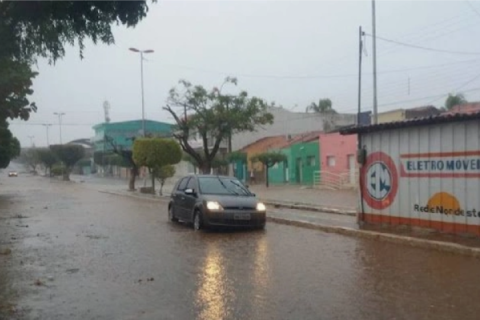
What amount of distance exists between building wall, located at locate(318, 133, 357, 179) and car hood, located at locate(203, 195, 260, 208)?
2619 centimetres

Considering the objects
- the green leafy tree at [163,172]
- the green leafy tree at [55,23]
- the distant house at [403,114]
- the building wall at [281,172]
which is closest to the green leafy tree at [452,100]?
the distant house at [403,114]

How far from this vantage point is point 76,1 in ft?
20.2

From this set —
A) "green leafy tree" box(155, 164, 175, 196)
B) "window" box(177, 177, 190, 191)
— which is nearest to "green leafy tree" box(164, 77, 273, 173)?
"green leafy tree" box(155, 164, 175, 196)

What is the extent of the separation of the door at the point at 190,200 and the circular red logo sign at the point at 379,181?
4.50 meters

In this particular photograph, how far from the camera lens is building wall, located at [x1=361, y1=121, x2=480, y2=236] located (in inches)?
467

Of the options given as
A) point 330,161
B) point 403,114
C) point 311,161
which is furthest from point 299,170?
point 403,114

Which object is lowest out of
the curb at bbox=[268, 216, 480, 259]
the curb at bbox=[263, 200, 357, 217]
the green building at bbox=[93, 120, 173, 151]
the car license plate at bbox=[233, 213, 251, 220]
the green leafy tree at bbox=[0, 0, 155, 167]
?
the curb at bbox=[263, 200, 357, 217]

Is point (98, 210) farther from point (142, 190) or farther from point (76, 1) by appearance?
point (76, 1)

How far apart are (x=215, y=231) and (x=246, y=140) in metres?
50.8

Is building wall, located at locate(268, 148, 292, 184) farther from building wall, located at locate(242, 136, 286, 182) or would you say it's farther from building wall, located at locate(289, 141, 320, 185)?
building wall, located at locate(242, 136, 286, 182)

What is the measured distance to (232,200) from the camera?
14992 mm

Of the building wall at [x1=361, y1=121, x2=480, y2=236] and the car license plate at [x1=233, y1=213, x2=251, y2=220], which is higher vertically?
the building wall at [x1=361, y1=121, x2=480, y2=236]

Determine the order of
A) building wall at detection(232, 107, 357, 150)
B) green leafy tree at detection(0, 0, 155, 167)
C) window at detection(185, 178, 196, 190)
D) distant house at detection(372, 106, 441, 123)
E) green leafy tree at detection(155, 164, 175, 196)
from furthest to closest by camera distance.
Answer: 1. building wall at detection(232, 107, 357, 150)
2. distant house at detection(372, 106, 441, 123)
3. green leafy tree at detection(155, 164, 175, 196)
4. window at detection(185, 178, 196, 190)
5. green leafy tree at detection(0, 0, 155, 167)

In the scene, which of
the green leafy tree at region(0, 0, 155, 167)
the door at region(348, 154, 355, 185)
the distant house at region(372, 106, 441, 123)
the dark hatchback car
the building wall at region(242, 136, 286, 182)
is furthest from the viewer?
the building wall at region(242, 136, 286, 182)
